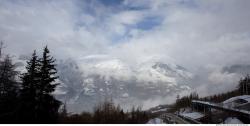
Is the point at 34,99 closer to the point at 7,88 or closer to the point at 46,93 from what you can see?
the point at 46,93

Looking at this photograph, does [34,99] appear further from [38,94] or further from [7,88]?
[7,88]

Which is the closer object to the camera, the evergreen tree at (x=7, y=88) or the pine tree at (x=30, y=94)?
the pine tree at (x=30, y=94)

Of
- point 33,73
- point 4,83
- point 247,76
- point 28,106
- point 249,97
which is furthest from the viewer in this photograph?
point 247,76

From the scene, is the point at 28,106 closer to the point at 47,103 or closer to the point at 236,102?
the point at 47,103

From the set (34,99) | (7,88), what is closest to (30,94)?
(34,99)

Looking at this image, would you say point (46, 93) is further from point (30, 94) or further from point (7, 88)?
point (7, 88)

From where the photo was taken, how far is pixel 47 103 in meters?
32.2

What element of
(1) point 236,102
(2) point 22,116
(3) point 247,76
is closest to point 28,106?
(2) point 22,116

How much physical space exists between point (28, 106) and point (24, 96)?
5.20 feet

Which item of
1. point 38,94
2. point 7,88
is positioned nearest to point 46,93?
point 38,94

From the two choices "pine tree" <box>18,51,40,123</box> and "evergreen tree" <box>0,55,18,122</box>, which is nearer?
"pine tree" <box>18,51,40,123</box>

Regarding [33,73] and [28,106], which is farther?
[33,73]

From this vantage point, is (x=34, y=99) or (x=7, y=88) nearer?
(x=34, y=99)

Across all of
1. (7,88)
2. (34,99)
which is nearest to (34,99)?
(34,99)
